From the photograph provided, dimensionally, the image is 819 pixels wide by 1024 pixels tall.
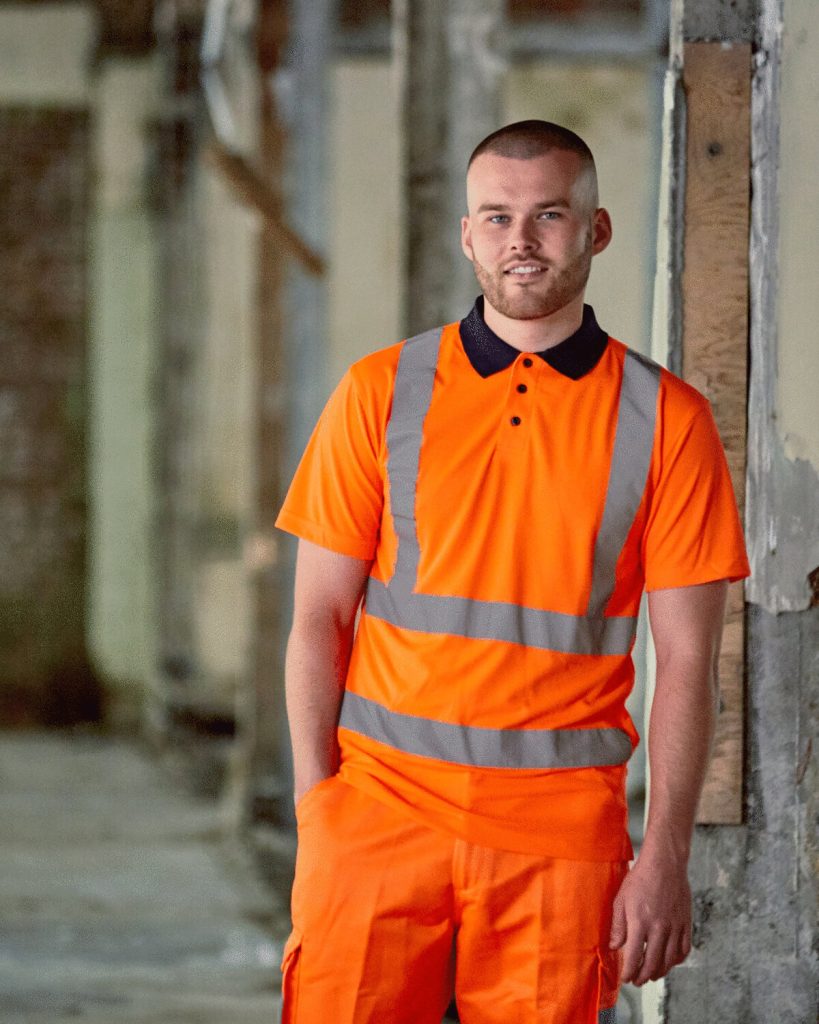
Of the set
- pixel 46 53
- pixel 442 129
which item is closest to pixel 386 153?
pixel 442 129

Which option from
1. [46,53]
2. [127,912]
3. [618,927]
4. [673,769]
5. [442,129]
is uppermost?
[46,53]

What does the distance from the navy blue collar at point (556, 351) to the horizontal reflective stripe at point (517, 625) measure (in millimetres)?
327

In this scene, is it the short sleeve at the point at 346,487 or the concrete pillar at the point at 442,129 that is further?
the concrete pillar at the point at 442,129

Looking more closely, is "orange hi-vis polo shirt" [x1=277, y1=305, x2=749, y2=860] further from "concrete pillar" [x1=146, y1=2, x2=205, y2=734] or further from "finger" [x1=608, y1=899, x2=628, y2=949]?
"concrete pillar" [x1=146, y1=2, x2=205, y2=734]

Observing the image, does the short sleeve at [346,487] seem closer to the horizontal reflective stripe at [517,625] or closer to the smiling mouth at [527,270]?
the horizontal reflective stripe at [517,625]

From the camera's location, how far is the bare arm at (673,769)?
2.15 meters

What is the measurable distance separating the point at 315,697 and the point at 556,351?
60 cm

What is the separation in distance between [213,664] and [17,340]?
110 inches

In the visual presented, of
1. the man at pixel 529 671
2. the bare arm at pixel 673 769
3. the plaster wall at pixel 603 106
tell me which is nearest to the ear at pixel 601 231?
the man at pixel 529 671

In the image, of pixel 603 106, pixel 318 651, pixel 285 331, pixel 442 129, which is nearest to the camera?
pixel 318 651

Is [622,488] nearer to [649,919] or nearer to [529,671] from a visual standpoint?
[529,671]

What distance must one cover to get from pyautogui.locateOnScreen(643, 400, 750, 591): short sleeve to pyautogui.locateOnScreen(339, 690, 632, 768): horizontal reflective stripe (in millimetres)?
225

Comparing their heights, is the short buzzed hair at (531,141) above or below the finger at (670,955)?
above

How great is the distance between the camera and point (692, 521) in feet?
7.18
